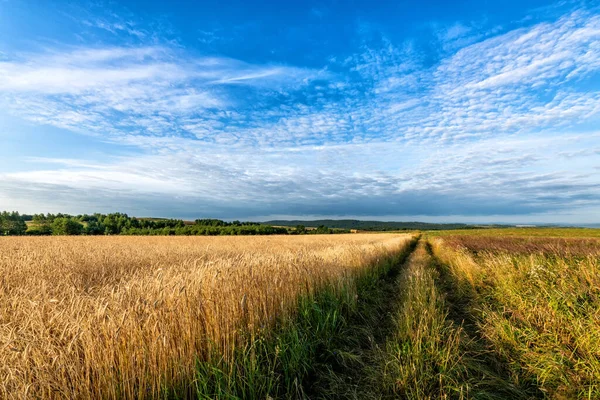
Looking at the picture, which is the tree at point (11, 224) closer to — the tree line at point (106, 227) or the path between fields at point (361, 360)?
the tree line at point (106, 227)

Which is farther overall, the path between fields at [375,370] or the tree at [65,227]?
the tree at [65,227]

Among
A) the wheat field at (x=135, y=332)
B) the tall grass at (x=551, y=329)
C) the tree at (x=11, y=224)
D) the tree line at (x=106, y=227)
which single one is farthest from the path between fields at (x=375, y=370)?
the tree at (x=11, y=224)

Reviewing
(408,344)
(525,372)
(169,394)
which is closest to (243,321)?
(169,394)

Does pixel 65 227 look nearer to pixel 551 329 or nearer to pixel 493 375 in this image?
pixel 493 375

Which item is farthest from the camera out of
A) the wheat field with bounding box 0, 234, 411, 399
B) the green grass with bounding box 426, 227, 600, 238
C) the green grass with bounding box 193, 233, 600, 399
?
the green grass with bounding box 426, 227, 600, 238

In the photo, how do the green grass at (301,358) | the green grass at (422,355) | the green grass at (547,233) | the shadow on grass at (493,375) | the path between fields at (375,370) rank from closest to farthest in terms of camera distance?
the green grass at (301,358), the green grass at (422,355), the path between fields at (375,370), the shadow on grass at (493,375), the green grass at (547,233)

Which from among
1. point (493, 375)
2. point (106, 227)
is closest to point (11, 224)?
point (106, 227)

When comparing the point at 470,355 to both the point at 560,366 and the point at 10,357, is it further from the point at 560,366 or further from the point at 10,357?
the point at 10,357

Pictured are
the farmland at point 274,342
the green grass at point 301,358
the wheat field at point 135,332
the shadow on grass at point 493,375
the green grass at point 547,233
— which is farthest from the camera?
the green grass at point 547,233

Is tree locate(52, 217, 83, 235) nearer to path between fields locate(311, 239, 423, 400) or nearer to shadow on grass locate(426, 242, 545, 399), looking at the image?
path between fields locate(311, 239, 423, 400)

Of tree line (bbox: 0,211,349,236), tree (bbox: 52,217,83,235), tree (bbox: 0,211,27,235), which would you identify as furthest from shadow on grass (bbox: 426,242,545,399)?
tree (bbox: 0,211,27,235)

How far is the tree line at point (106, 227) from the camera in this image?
254ft

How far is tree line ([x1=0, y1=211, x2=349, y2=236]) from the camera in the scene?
77.4 m

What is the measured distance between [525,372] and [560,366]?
1.73 feet
